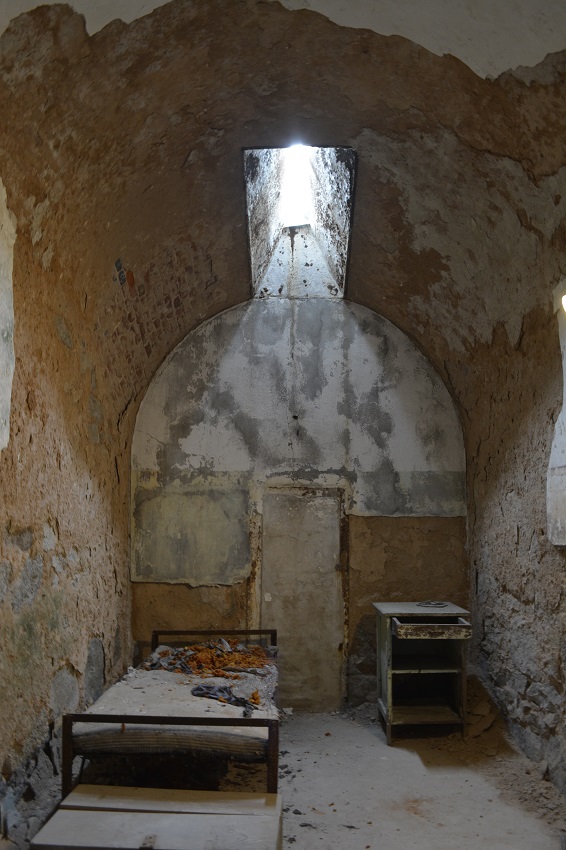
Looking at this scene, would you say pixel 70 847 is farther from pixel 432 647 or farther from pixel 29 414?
pixel 432 647

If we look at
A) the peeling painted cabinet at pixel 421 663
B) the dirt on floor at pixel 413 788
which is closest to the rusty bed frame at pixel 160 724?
the dirt on floor at pixel 413 788

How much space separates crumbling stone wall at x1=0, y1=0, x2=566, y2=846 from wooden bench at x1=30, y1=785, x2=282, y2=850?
604 millimetres

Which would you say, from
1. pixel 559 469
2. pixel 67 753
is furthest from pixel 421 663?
pixel 67 753

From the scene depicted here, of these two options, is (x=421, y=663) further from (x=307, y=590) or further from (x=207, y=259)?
(x=207, y=259)

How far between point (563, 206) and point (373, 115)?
4.43 ft

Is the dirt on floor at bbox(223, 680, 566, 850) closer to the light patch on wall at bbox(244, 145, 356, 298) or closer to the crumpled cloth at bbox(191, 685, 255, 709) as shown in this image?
the crumpled cloth at bbox(191, 685, 255, 709)

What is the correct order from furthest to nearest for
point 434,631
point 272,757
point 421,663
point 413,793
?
point 421,663, point 434,631, point 413,793, point 272,757

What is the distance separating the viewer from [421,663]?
5.41m

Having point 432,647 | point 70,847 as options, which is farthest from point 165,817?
point 432,647

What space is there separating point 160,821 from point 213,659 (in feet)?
7.30

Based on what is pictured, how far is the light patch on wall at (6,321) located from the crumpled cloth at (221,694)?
1.99 m

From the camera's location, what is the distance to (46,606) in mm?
4094

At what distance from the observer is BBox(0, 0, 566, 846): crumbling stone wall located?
3.52 m

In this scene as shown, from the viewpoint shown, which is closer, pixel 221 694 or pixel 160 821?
pixel 160 821
